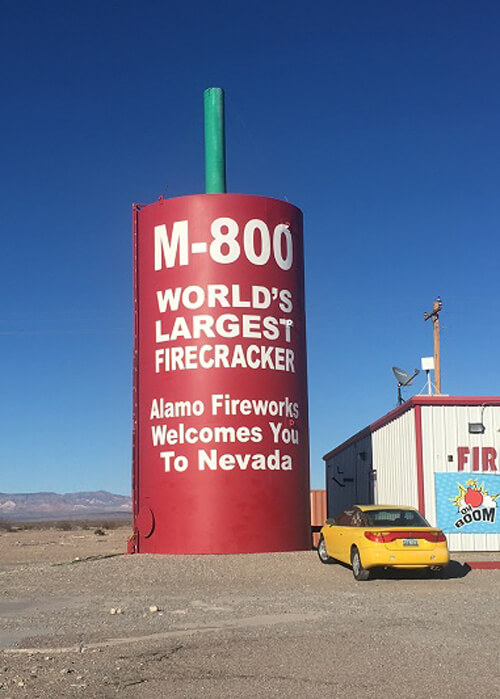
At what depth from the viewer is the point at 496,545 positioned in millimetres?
23328

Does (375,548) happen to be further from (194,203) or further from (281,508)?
(194,203)

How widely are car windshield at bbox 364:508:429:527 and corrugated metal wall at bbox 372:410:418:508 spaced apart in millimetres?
5496

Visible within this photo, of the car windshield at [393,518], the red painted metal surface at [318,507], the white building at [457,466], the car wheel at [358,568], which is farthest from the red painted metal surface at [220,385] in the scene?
the red painted metal surface at [318,507]

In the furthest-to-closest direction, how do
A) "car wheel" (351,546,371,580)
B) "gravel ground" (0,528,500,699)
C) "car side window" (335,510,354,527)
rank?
"car side window" (335,510,354,527) < "car wheel" (351,546,371,580) < "gravel ground" (0,528,500,699)

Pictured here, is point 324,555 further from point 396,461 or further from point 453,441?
point 396,461

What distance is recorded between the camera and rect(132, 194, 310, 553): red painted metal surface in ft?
77.7

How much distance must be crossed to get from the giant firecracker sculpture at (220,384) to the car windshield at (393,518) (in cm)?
641

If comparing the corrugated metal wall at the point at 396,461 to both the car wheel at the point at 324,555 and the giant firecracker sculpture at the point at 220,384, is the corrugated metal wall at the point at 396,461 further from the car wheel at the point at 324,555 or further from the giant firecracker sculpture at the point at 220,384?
the car wheel at the point at 324,555

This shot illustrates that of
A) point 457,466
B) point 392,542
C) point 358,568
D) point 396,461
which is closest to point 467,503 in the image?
point 457,466

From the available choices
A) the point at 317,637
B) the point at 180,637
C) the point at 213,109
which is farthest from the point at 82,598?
the point at 213,109

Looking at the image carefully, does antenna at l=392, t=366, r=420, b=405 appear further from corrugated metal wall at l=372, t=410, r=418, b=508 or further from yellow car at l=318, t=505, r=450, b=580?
yellow car at l=318, t=505, r=450, b=580

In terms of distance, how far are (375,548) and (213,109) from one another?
16.6 metres

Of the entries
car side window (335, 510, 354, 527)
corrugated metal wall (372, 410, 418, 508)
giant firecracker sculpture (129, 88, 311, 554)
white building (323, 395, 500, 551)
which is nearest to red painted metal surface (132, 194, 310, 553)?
giant firecracker sculpture (129, 88, 311, 554)

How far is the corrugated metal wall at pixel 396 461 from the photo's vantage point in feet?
78.4
